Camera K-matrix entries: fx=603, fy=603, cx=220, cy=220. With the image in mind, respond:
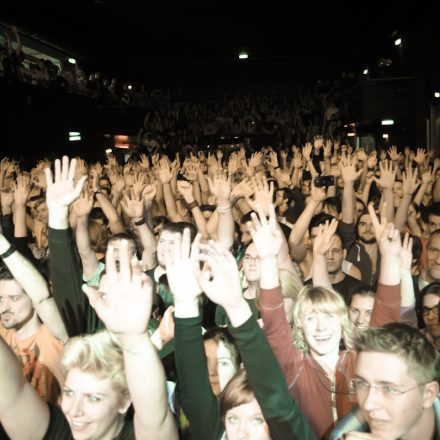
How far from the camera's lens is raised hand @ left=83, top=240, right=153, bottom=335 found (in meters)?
1.69

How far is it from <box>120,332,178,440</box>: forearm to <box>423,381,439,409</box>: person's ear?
753 mm

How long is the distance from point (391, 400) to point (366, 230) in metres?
2.97

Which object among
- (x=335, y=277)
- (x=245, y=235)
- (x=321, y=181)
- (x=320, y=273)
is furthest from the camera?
(x=245, y=235)

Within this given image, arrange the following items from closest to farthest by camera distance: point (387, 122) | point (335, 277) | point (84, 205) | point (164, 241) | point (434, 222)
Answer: point (164, 241) < point (84, 205) < point (335, 277) < point (434, 222) < point (387, 122)

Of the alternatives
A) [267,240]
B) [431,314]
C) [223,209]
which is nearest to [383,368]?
[267,240]

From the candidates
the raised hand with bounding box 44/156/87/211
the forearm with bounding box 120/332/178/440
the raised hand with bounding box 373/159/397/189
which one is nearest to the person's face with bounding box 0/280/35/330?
the raised hand with bounding box 44/156/87/211

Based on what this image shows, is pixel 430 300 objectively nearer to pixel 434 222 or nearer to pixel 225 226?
pixel 225 226

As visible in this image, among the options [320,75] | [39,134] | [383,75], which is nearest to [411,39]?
[383,75]

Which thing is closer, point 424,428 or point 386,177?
point 424,428

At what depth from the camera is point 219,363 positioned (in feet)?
7.95

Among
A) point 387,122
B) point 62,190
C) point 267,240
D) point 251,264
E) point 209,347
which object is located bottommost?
A: point 209,347

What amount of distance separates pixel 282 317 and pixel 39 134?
12568mm

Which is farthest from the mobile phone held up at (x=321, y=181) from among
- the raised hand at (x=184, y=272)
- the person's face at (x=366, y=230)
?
the raised hand at (x=184, y=272)

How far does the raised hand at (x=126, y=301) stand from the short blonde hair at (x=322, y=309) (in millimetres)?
857
